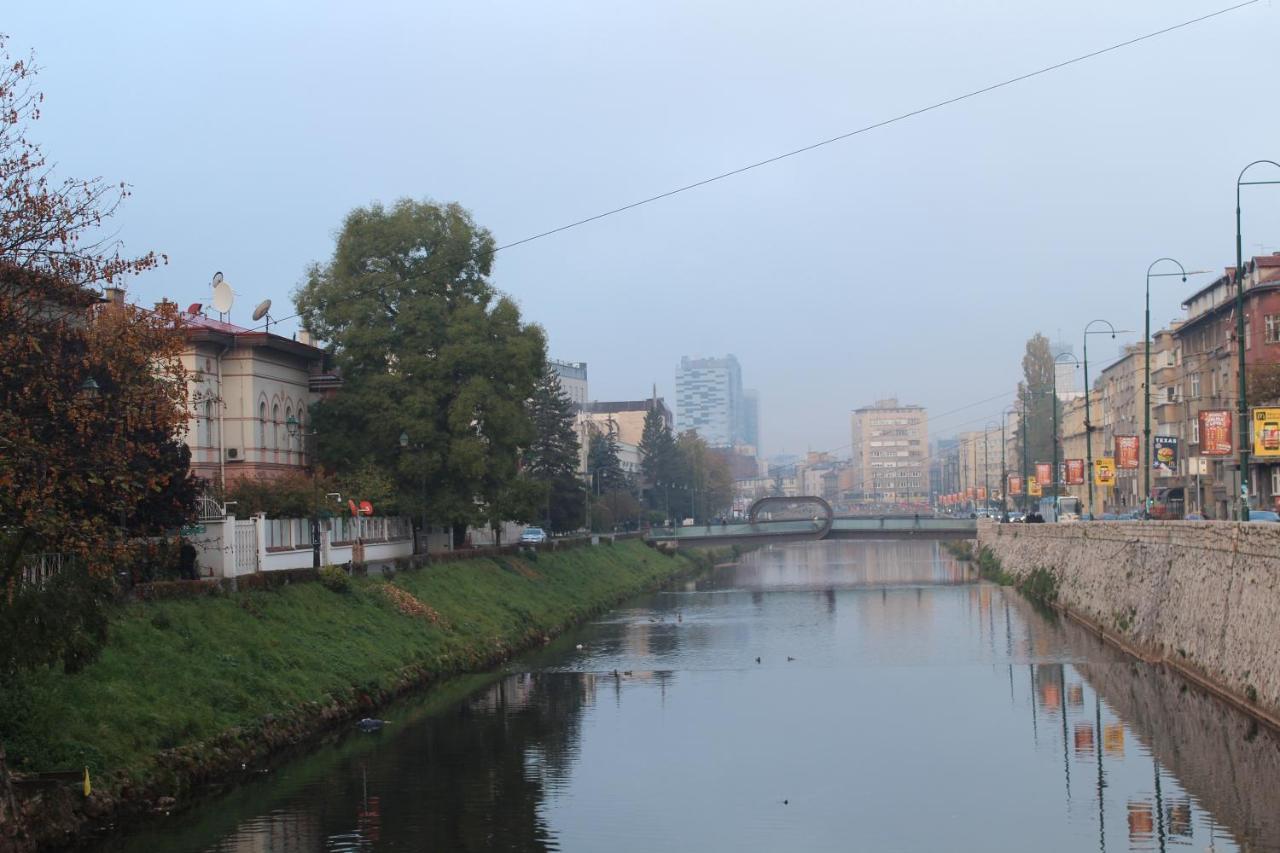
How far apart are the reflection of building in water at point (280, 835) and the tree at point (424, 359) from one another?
33851 mm

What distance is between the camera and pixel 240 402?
177 ft

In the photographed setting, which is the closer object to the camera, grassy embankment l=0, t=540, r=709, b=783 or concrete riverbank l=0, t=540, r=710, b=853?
concrete riverbank l=0, t=540, r=710, b=853

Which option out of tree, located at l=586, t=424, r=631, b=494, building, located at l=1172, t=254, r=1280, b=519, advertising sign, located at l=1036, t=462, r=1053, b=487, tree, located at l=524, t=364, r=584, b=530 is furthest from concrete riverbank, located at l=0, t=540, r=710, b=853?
tree, located at l=586, t=424, r=631, b=494

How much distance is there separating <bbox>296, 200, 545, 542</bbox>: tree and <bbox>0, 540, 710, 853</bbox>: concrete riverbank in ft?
25.0

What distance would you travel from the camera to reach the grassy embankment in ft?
73.9

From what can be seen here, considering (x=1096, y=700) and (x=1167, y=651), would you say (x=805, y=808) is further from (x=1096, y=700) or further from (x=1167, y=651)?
(x=1167, y=651)

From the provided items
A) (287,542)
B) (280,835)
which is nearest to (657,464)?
(287,542)

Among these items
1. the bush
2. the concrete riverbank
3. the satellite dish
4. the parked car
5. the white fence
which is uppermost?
the satellite dish

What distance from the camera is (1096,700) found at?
3472 centimetres

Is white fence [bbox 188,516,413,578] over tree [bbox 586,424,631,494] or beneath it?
beneath

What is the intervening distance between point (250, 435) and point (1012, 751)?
A: 1339 inches

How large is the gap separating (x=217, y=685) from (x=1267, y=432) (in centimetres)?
2631

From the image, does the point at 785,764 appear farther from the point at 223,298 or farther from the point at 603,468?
the point at 603,468

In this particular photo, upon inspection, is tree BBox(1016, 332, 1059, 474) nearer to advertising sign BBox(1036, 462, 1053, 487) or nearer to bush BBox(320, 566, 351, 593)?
advertising sign BBox(1036, 462, 1053, 487)
